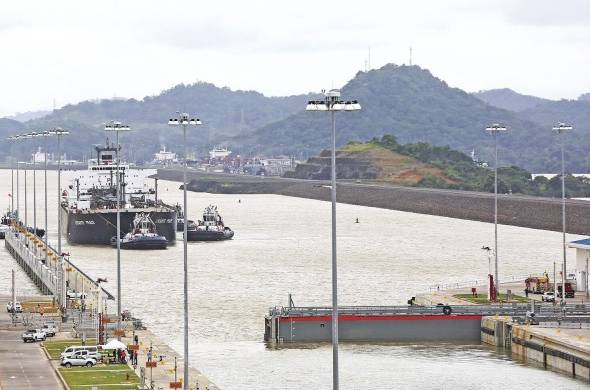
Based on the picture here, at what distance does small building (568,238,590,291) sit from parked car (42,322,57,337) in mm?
29966

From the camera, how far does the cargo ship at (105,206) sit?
5935 inches

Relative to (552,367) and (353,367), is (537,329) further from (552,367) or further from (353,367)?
(353,367)

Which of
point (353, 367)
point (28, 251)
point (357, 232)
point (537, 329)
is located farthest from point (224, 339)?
point (357, 232)

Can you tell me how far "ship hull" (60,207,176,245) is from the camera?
151 metres

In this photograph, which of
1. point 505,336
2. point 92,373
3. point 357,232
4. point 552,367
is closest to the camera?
point 92,373

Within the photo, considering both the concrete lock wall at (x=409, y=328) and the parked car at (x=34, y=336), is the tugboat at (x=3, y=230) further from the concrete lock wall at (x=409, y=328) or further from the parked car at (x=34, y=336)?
the parked car at (x=34, y=336)

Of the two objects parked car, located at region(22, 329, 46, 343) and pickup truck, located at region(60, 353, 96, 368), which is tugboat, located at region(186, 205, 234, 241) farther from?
pickup truck, located at region(60, 353, 96, 368)

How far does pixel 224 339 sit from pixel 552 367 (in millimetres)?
17627

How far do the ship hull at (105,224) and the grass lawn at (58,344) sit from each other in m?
81.3

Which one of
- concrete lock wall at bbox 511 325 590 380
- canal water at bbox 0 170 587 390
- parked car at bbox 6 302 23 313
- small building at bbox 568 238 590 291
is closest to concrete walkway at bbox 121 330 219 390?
canal water at bbox 0 170 587 390

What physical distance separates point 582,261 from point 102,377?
36144 millimetres

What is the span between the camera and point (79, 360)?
6047 centimetres

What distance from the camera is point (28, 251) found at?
395 feet

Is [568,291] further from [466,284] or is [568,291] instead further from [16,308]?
[16,308]
